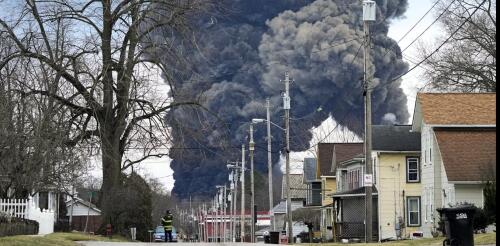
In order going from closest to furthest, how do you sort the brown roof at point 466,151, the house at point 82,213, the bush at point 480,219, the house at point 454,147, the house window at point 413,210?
the bush at point 480,219 → the brown roof at point 466,151 → the house at point 454,147 → the house window at point 413,210 → the house at point 82,213

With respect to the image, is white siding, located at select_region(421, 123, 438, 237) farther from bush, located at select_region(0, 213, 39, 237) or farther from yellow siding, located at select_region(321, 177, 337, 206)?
yellow siding, located at select_region(321, 177, 337, 206)

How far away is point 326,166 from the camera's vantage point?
84.6 m

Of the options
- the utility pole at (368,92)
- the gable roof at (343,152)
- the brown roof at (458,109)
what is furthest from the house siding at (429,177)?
the gable roof at (343,152)

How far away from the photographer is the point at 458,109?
50.6 m

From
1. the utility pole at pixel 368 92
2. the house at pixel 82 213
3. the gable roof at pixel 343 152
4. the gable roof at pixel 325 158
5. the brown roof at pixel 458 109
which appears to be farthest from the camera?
the house at pixel 82 213

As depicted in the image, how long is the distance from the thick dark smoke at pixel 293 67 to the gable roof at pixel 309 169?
28.2 metres

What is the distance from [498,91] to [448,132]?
41.6 m

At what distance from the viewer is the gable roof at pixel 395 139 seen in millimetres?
57781

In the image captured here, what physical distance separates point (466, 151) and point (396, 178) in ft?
32.8

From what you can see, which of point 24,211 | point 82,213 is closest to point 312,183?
point 82,213

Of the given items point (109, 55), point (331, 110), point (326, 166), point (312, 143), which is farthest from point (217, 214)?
point (109, 55)

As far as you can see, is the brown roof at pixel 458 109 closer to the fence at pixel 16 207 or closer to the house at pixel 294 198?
the fence at pixel 16 207

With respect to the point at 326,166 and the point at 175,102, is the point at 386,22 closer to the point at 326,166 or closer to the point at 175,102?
the point at 326,166

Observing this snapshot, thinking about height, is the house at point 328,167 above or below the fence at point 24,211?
above
